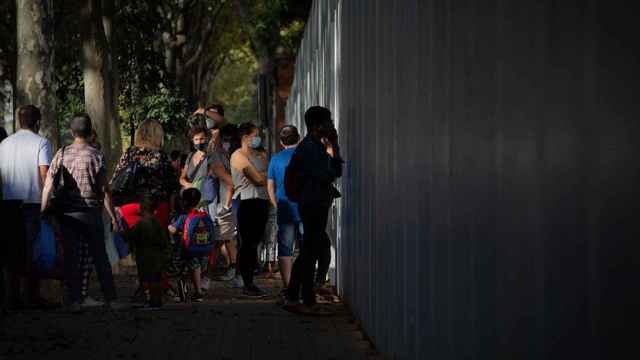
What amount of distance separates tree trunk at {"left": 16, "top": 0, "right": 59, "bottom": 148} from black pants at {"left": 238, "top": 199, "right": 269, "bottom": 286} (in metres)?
4.44

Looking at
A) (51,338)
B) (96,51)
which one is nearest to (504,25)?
(51,338)

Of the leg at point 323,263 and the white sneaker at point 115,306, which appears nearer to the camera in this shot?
the white sneaker at point 115,306

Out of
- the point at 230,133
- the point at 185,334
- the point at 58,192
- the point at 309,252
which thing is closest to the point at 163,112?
the point at 230,133

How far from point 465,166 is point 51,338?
17.6 feet

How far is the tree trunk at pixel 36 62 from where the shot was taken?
17.6m

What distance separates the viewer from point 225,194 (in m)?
16.4

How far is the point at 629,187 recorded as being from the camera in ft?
8.73

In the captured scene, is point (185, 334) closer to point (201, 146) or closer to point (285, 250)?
point (285, 250)

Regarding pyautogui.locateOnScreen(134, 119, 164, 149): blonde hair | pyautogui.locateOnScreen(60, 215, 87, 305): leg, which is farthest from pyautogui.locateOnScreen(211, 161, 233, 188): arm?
pyautogui.locateOnScreen(60, 215, 87, 305): leg

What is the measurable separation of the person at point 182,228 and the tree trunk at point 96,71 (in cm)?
822

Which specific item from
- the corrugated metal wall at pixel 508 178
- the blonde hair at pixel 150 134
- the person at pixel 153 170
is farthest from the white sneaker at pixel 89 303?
the corrugated metal wall at pixel 508 178

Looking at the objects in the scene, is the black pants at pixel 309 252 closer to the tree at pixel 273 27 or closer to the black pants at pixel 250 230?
the black pants at pixel 250 230

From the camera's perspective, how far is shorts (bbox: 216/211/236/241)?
639 inches

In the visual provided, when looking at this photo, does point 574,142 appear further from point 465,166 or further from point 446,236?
point 446,236
